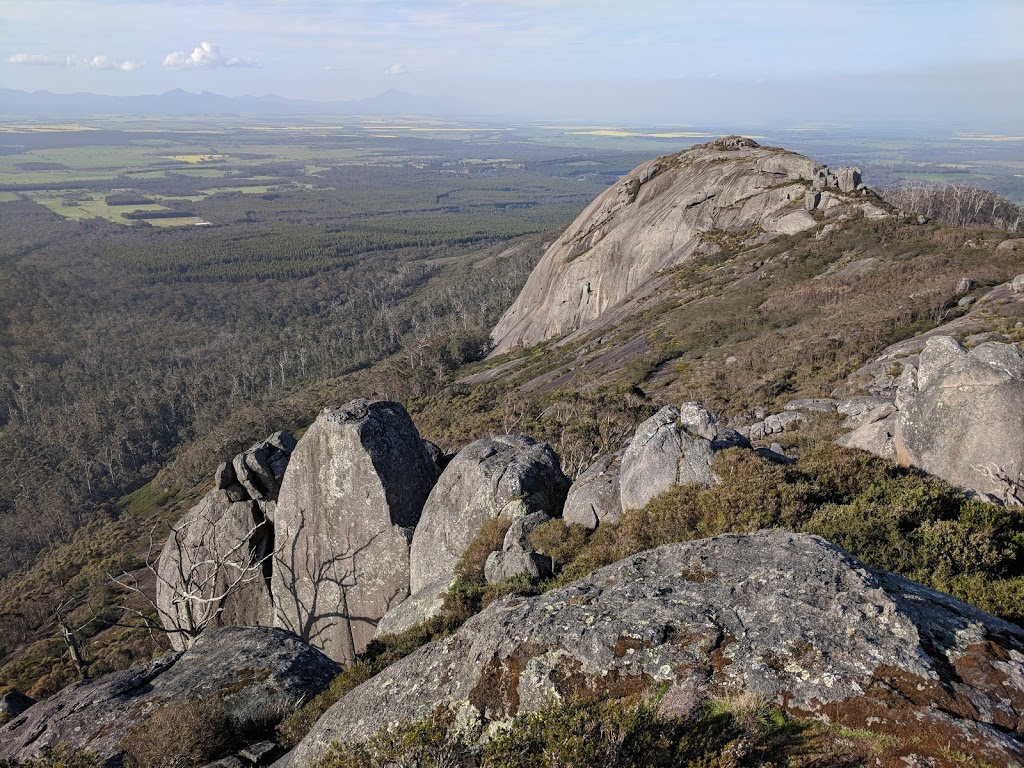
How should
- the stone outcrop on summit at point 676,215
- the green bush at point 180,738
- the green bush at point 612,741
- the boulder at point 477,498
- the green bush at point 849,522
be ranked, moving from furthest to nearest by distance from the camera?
the stone outcrop on summit at point 676,215
the boulder at point 477,498
the green bush at point 849,522
the green bush at point 180,738
the green bush at point 612,741

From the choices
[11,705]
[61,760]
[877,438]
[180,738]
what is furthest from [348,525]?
[877,438]

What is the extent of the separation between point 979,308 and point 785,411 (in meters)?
23.6

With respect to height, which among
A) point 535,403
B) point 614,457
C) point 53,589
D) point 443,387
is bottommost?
point 53,589

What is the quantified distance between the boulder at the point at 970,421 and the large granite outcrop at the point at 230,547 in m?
22.3

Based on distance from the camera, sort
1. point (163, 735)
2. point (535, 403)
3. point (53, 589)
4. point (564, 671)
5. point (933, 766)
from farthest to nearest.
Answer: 1. point (53, 589)
2. point (535, 403)
3. point (163, 735)
4. point (564, 671)
5. point (933, 766)

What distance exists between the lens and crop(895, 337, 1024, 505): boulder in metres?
14.9

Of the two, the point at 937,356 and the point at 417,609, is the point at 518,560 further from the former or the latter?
the point at 937,356

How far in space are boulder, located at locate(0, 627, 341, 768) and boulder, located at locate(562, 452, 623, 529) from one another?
753 centimetres

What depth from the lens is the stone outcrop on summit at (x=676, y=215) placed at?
81.6 m

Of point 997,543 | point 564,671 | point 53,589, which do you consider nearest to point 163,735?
point 564,671

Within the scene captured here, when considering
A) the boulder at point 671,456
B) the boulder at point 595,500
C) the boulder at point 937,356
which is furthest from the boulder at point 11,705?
the boulder at point 937,356

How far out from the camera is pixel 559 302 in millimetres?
98125

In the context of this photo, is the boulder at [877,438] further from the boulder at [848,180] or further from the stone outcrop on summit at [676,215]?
the boulder at [848,180]

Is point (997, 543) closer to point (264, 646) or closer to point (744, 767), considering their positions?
point (744, 767)
